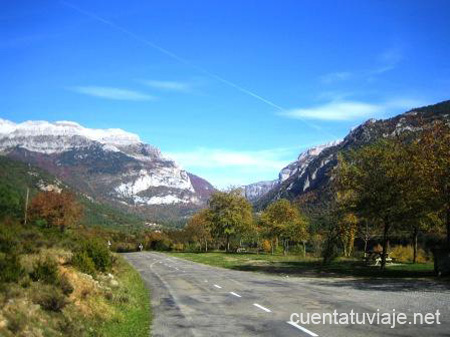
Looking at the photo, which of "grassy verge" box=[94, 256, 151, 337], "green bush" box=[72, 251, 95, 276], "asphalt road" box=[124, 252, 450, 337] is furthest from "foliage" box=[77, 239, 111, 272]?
"grassy verge" box=[94, 256, 151, 337]

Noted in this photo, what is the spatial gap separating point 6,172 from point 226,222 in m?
132

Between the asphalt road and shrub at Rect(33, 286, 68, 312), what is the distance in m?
2.74

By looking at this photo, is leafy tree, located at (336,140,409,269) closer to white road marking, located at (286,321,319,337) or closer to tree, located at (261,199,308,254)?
white road marking, located at (286,321,319,337)

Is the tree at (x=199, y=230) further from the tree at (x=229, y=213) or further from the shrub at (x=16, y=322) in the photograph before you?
the shrub at (x=16, y=322)

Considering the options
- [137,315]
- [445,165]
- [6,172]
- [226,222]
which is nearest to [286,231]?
[226,222]

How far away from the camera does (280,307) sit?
16891 mm

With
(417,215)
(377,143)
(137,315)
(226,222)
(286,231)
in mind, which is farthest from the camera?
(226,222)

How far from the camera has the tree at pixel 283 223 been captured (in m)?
79.1

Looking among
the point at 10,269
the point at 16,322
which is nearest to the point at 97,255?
the point at 10,269

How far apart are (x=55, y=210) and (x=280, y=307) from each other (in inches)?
3218

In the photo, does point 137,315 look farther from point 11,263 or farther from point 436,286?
point 436,286

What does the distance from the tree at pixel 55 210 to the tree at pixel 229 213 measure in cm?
2773

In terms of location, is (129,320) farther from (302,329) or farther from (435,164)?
(435,164)

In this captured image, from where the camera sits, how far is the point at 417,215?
3475 centimetres
